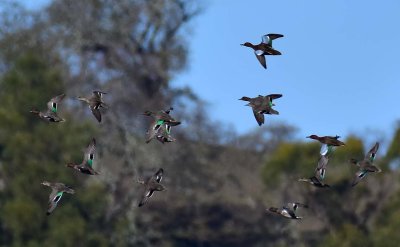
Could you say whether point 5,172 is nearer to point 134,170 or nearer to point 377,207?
point 134,170

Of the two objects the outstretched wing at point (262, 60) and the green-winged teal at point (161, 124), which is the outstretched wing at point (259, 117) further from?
the green-winged teal at point (161, 124)

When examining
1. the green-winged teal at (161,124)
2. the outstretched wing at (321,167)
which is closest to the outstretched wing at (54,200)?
the green-winged teal at (161,124)

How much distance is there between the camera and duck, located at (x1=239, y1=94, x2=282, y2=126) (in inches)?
989

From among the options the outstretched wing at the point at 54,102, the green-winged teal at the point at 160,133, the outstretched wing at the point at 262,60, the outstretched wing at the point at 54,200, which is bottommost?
Result: the outstretched wing at the point at 54,200

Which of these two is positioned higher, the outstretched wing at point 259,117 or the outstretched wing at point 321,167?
the outstretched wing at point 259,117

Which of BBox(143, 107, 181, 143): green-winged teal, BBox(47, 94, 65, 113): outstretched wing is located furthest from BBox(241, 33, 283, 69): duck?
BBox(47, 94, 65, 113): outstretched wing

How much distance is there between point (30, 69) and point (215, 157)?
14.9 meters

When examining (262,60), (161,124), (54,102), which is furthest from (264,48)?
(54,102)

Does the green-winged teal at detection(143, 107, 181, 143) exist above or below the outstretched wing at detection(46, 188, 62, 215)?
above

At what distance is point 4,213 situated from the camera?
179ft

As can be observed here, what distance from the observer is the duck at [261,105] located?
25.1 m

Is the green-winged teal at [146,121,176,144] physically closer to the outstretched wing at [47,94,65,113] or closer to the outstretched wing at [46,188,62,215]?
the outstretched wing at [47,94,65,113]

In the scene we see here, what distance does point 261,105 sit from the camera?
2531 cm

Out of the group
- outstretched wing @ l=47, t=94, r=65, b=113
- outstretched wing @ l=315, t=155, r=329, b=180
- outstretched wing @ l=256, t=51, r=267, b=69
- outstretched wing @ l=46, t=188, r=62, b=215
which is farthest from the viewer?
outstretched wing @ l=47, t=94, r=65, b=113
